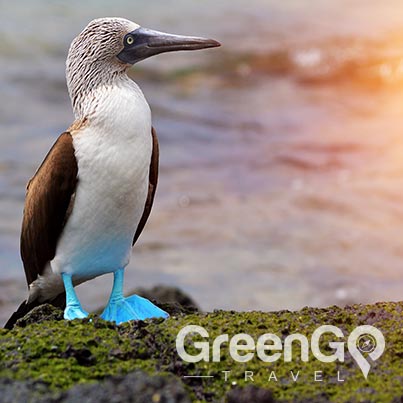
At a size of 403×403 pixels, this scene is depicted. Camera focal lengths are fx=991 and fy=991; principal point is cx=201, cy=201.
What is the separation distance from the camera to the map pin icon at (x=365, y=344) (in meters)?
3.79

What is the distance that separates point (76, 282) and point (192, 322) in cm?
122

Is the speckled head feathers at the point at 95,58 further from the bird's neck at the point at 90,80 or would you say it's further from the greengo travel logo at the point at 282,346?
the greengo travel logo at the point at 282,346

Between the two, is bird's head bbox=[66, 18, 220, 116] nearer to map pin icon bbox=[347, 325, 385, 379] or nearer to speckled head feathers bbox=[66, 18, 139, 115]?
speckled head feathers bbox=[66, 18, 139, 115]

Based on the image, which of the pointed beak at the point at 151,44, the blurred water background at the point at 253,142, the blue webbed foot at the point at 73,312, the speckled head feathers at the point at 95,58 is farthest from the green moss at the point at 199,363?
the blurred water background at the point at 253,142

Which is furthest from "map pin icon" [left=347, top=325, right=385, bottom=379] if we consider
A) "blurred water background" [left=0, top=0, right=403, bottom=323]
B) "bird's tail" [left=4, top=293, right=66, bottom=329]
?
Result: "blurred water background" [left=0, top=0, right=403, bottom=323]

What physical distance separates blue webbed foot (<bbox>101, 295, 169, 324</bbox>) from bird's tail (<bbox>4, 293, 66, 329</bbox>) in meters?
0.42

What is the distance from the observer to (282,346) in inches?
156

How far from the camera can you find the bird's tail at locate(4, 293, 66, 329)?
521cm

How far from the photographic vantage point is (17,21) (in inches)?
742

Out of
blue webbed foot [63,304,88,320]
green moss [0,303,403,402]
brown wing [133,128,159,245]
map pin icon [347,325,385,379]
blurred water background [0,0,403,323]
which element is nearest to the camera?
green moss [0,303,403,402]

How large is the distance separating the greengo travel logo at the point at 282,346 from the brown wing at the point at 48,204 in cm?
110

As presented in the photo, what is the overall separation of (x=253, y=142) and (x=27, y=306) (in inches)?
348

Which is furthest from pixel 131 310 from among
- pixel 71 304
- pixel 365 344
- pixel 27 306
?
pixel 365 344

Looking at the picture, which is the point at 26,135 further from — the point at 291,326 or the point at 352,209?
the point at 291,326
